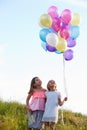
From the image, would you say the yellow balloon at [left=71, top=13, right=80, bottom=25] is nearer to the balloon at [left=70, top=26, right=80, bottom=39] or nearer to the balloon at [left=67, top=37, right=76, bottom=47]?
the balloon at [left=70, top=26, right=80, bottom=39]

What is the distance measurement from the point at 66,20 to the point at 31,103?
2.26 meters

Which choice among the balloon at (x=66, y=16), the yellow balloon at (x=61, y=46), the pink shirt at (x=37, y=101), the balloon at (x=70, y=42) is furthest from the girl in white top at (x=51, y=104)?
the balloon at (x=66, y=16)

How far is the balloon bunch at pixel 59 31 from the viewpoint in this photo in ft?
32.8

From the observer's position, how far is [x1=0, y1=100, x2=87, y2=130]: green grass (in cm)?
951

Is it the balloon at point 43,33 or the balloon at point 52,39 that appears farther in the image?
the balloon at point 43,33

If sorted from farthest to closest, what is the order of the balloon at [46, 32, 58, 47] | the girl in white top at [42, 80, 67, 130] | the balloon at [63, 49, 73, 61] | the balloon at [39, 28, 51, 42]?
the balloon at [63, 49, 73, 61], the balloon at [39, 28, 51, 42], the balloon at [46, 32, 58, 47], the girl in white top at [42, 80, 67, 130]

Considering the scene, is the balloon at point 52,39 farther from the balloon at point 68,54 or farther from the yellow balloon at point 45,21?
the balloon at point 68,54

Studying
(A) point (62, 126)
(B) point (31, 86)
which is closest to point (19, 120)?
(A) point (62, 126)

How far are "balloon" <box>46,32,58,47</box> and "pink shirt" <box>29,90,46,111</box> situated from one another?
1569 mm

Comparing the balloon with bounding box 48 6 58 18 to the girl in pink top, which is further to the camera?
the balloon with bounding box 48 6 58 18

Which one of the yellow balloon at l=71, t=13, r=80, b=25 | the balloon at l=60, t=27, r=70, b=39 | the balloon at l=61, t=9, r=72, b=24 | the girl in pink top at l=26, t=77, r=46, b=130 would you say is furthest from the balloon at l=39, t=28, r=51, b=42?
the girl in pink top at l=26, t=77, r=46, b=130

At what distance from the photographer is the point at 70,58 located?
10273 mm

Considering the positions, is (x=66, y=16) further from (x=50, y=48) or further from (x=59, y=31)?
(x=50, y=48)

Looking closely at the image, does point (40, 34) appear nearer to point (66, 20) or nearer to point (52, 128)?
point (66, 20)
